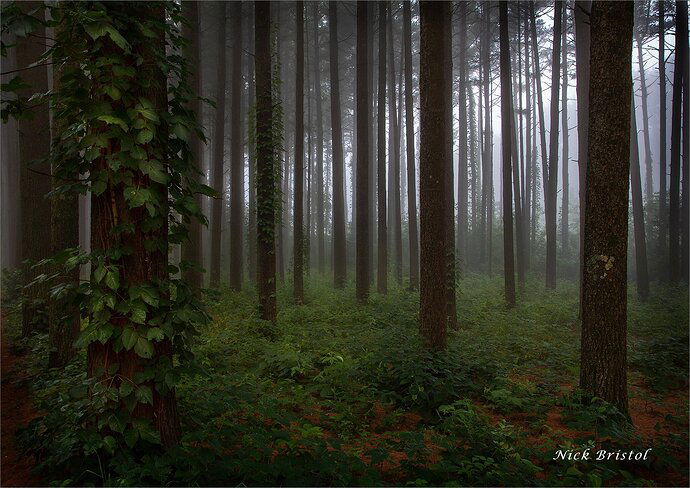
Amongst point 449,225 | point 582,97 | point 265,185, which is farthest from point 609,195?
point 582,97

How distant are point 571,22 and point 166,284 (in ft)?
86.6

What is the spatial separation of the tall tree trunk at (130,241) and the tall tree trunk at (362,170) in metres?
10.5

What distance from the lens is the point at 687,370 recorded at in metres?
7.43

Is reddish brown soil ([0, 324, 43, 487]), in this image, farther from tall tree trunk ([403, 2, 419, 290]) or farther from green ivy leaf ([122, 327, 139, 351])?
tall tree trunk ([403, 2, 419, 290])

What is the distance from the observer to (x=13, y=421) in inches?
187

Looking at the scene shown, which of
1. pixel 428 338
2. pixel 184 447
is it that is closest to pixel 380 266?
pixel 428 338

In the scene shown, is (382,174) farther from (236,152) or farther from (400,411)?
(400,411)

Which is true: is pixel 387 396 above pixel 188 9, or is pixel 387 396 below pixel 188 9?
below

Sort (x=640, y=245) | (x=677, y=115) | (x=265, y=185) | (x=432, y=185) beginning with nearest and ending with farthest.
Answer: (x=432, y=185) → (x=265, y=185) → (x=677, y=115) → (x=640, y=245)

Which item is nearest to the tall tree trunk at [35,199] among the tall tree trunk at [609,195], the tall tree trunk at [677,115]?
the tall tree trunk at [609,195]

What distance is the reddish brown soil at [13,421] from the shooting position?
11.1 feet

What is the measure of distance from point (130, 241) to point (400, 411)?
13.7ft

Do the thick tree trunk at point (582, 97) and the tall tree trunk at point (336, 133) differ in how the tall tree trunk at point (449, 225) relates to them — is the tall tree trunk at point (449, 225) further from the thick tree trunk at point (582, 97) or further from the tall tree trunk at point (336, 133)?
the tall tree trunk at point (336, 133)

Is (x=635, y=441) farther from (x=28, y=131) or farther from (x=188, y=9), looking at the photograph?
(x=188, y=9)
